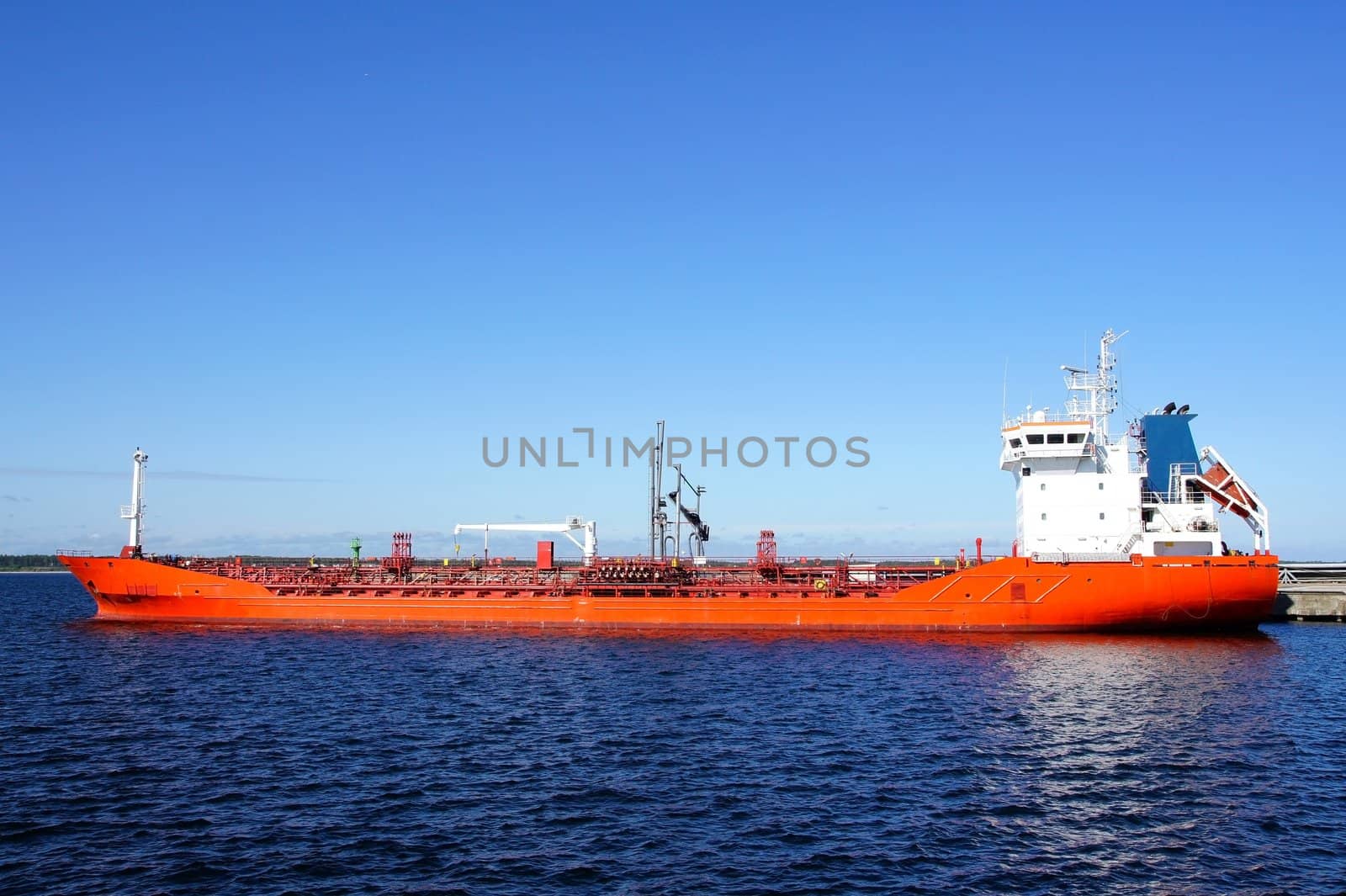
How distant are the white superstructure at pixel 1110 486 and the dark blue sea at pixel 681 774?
7.24 metres

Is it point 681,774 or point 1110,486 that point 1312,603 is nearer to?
point 1110,486

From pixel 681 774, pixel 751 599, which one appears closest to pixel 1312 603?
pixel 751 599

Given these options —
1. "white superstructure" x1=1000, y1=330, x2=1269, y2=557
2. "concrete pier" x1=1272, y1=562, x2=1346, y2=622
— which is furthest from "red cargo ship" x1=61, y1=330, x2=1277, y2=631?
"concrete pier" x1=1272, y1=562, x2=1346, y2=622

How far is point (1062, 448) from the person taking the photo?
43000 mm

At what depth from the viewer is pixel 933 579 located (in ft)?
140

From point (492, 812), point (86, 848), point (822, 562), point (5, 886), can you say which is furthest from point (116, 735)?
point (822, 562)

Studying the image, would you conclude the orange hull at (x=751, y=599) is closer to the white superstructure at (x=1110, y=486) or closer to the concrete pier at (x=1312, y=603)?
the white superstructure at (x=1110, y=486)

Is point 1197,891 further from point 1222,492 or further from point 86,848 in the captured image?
point 1222,492

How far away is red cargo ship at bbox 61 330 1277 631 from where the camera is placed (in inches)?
1556

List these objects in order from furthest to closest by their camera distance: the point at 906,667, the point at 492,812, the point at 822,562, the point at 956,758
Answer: the point at 822,562 < the point at 906,667 < the point at 956,758 < the point at 492,812

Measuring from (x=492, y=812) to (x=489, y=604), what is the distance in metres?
29.2

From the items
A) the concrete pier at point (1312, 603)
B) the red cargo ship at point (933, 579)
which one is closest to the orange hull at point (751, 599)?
the red cargo ship at point (933, 579)

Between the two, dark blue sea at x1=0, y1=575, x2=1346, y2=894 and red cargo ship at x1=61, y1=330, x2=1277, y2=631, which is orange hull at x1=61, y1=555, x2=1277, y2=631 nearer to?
red cargo ship at x1=61, y1=330, x2=1277, y2=631

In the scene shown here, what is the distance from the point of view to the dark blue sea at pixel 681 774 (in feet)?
47.9
